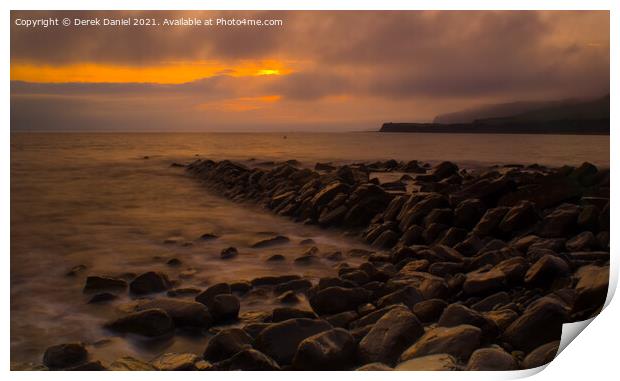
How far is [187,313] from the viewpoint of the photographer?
12.0ft

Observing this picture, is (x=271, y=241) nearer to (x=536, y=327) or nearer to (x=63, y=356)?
(x=63, y=356)

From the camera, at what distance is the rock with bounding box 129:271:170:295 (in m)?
3.79

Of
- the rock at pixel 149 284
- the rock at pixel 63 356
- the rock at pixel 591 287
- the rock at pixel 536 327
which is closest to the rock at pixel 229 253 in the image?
the rock at pixel 149 284

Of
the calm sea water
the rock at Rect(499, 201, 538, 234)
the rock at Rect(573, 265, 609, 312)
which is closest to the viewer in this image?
the calm sea water

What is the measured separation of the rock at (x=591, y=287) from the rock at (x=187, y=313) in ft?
7.33

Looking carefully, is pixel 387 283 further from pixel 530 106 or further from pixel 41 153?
pixel 41 153

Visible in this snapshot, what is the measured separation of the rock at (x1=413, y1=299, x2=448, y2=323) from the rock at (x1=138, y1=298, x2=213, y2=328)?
124 centimetres

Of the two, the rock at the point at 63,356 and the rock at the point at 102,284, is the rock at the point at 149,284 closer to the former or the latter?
the rock at the point at 102,284

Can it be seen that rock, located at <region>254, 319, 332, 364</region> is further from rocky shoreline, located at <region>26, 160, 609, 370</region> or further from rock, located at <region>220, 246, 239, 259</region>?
rock, located at <region>220, 246, 239, 259</region>

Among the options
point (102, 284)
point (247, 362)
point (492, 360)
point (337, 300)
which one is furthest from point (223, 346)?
point (492, 360)

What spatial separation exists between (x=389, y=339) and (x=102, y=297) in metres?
1.73

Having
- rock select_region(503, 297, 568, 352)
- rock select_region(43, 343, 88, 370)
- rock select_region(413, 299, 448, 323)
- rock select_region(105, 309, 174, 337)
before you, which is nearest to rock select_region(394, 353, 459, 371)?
rock select_region(413, 299, 448, 323)

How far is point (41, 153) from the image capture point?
3.82m

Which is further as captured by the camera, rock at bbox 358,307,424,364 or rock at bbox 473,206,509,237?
rock at bbox 473,206,509,237
